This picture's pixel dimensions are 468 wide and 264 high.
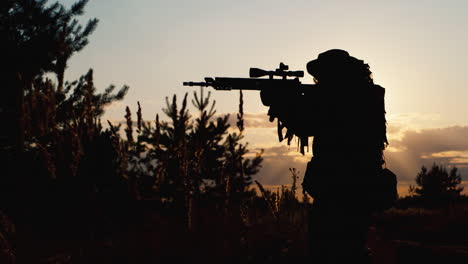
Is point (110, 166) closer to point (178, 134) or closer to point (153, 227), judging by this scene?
point (153, 227)

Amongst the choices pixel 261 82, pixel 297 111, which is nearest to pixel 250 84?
pixel 261 82

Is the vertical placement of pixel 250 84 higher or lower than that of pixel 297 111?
higher

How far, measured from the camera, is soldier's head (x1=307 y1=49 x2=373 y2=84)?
9.58 ft

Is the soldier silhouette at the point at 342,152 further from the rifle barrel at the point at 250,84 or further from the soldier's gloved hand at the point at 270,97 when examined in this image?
the rifle barrel at the point at 250,84

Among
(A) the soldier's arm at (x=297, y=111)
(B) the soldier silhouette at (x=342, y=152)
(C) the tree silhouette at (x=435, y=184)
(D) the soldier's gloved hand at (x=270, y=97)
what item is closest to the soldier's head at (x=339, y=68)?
(B) the soldier silhouette at (x=342, y=152)

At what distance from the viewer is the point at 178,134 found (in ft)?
9.50

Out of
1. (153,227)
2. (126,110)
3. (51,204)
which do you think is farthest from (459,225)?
(51,204)

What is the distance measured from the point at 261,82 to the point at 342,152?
1535mm

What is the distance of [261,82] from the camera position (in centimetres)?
406

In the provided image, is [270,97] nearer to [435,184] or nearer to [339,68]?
[339,68]

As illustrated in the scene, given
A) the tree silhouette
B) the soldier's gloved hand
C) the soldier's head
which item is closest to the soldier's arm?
the soldier's gloved hand

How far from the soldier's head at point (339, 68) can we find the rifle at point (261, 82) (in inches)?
17.1

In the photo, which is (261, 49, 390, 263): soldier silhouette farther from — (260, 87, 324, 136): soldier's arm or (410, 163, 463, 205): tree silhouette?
(410, 163, 463, 205): tree silhouette

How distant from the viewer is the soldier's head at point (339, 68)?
9.58ft
